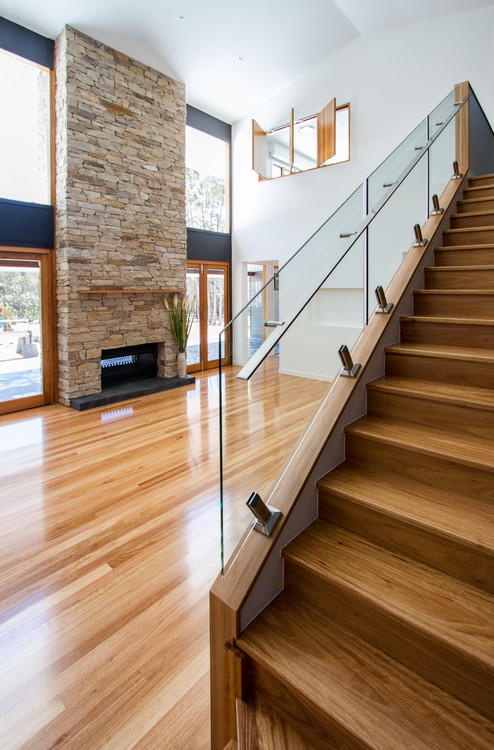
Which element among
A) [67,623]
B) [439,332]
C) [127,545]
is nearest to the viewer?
[67,623]

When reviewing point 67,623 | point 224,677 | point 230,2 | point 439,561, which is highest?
point 230,2

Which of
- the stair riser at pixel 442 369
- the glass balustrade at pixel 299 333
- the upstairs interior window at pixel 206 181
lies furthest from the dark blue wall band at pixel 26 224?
the stair riser at pixel 442 369

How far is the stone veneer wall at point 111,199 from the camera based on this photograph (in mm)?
5309

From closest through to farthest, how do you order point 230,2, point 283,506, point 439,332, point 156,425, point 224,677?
point 224,677, point 283,506, point 439,332, point 156,425, point 230,2

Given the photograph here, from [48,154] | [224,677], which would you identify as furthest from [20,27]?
[224,677]

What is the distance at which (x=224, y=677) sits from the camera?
4.22 ft

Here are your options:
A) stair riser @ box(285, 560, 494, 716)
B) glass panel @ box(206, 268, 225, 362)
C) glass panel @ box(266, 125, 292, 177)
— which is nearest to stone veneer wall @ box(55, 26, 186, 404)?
glass panel @ box(206, 268, 225, 362)

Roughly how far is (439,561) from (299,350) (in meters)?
0.84

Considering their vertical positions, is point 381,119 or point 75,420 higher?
point 381,119

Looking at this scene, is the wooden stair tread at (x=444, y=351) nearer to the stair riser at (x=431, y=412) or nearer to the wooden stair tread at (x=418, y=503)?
the stair riser at (x=431, y=412)

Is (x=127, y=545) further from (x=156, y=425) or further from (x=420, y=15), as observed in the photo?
(x=420, y=15)

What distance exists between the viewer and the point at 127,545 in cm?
251

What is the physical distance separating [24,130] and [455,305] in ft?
18.3

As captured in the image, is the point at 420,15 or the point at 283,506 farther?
the point at 420,15
